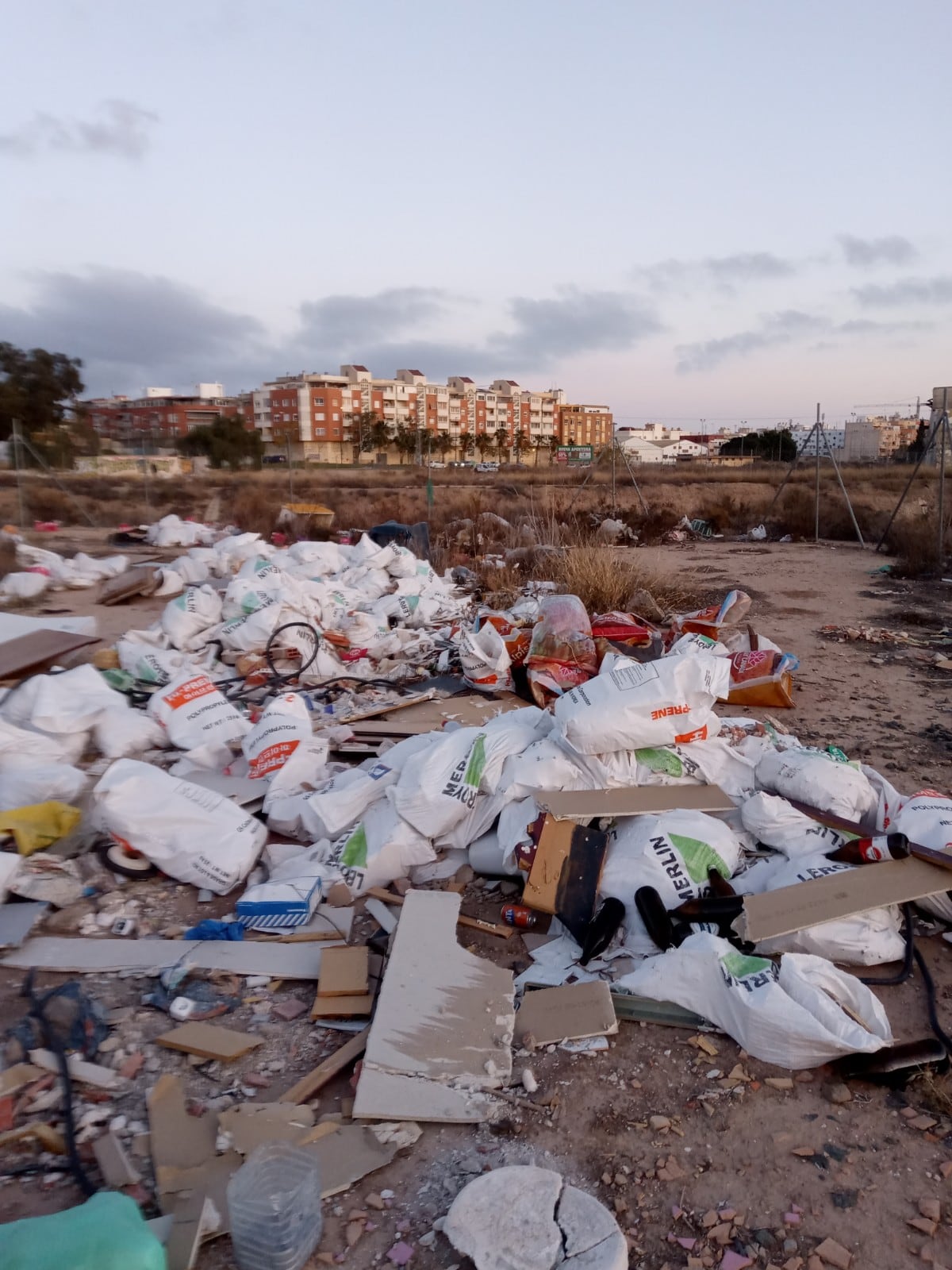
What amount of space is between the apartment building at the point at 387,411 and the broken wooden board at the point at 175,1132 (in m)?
53.8

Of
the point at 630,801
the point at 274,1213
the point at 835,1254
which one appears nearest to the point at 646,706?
the point at 630,801

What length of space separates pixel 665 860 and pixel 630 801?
1.12 feet

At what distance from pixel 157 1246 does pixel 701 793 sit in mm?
2174

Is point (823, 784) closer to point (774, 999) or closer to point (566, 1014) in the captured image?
point (774, 999)

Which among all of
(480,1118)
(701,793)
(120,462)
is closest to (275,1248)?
(480,1118)

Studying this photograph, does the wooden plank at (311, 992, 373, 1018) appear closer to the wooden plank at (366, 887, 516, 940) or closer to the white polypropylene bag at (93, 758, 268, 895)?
the wooden plank at (366, 887, 516, 940)

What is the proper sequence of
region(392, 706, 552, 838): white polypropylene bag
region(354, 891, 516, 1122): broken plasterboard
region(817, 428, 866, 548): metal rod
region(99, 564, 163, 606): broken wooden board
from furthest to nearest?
region(817, 428, 866, 548): metal rod, region(99, 564, 163, 606): broken wooden board, region(392, 706, 552, 838): white polypropylene bag, region(354, 891, 516, 1122): broken plasterboard

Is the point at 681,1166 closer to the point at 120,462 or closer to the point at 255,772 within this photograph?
the point at 255,772

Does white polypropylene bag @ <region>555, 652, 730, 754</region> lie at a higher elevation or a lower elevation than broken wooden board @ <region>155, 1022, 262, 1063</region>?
higher

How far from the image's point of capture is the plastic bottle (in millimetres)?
1534

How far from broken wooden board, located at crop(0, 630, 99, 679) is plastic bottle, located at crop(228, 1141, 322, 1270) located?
3.82m

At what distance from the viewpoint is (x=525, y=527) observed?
9906 mm

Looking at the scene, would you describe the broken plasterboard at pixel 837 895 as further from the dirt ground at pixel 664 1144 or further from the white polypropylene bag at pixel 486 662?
the white polypropylene bag at pixel 486 662

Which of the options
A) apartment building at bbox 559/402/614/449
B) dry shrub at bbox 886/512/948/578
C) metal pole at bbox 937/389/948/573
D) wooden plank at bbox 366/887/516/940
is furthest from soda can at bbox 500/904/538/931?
apartment building at bbox 559/402/614/449
